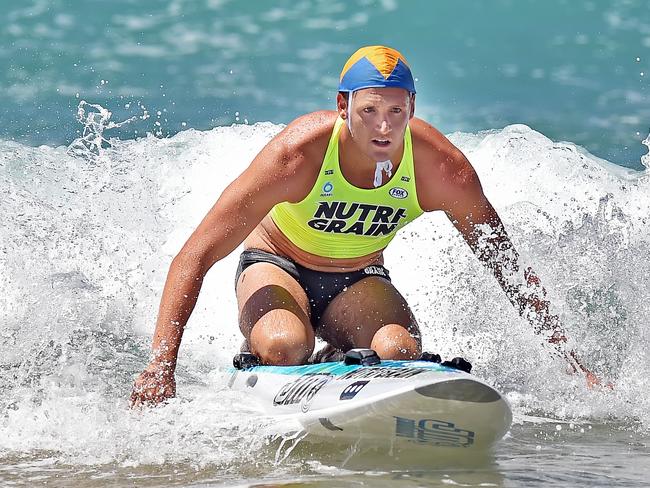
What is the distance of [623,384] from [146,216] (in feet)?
17.0

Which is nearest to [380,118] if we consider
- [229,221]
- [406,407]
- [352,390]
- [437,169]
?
[437,169]

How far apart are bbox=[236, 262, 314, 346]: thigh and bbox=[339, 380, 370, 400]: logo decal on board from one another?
2.22ft

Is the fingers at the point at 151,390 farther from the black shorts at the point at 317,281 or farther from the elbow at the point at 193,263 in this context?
the black shorts at the point at 317,281

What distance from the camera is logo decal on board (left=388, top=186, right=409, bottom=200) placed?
461 centimetres

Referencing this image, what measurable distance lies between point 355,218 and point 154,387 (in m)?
1.25

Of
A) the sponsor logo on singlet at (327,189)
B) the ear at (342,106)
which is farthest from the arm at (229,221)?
the ear at (342,106)

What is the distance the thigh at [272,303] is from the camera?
4531 mm

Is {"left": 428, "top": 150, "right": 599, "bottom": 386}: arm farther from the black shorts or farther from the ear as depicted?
the ear

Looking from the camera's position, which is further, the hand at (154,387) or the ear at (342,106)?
the ear at (342,106)

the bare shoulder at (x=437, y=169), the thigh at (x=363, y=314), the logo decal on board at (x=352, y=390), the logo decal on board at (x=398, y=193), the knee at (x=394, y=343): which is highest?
the bare shoulder at (x=437, y=169)

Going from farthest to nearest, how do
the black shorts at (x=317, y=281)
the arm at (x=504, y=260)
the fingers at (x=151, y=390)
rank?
the black shorts at (x=317, y=281) → the arm at (x=504, y=260) → the fingers at (x=151, y=390)

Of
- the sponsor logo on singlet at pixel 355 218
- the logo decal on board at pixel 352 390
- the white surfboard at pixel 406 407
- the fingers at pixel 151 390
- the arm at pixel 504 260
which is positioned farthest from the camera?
the arm at pixel 504 260

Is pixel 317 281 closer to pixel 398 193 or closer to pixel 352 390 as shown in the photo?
pixel 398 193

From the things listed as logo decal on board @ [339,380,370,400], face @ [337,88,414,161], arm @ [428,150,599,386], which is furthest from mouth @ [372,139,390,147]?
logo decal on board @ [339,380,370,400]
